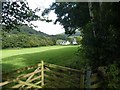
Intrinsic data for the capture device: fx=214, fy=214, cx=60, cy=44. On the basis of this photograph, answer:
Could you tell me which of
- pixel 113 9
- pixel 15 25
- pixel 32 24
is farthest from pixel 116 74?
pixel 15 25

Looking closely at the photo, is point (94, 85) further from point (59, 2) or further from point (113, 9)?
point (59, 2)

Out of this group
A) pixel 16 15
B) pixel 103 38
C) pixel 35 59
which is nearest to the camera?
pixel 103 38

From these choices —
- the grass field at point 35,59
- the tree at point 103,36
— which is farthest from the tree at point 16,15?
the grass field at point 35,59

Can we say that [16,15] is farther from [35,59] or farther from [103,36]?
[35,59]

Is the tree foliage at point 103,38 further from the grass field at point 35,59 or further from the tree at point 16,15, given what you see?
the grass field at point 35,59

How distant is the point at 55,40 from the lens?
140 feet

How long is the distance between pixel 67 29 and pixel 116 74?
1330cm

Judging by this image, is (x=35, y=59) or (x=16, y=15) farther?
(x=35, y=59)

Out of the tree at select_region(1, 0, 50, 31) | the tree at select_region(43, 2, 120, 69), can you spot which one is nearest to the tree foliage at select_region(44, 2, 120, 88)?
the tree at select_region(43, 2, 120, 69)

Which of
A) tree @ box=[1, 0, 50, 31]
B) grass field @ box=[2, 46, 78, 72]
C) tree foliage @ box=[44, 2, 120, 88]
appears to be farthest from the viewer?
grass field @ box=[2, 46, 78, 72]

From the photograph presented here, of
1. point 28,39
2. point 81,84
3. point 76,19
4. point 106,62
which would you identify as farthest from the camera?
point 28,39

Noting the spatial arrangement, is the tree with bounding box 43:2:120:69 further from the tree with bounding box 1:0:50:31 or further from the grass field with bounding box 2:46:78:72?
the grass field with bounding box 2:46:78:72

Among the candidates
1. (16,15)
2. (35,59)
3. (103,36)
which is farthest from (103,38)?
(35,59)

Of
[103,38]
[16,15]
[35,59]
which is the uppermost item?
[16,15]
